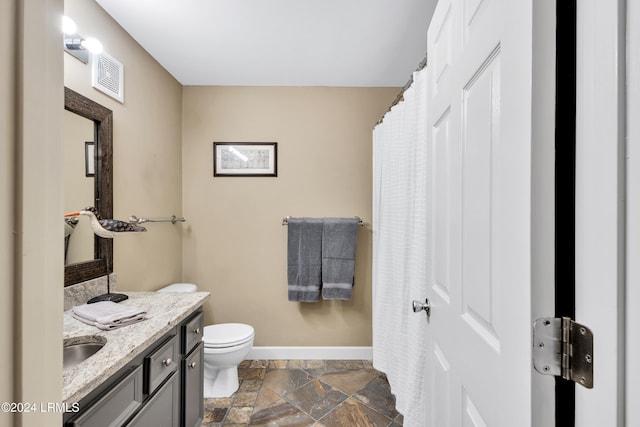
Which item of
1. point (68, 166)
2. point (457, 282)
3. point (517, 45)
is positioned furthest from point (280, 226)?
point (517, 45)

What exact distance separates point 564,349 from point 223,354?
6.34 ft

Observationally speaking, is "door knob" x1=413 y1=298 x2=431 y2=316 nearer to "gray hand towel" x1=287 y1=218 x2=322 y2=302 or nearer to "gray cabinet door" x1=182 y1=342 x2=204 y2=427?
"gray cabinet door" x1=182 y1=342 x2=204 y2=427

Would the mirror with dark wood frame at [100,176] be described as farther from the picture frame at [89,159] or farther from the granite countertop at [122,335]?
the granite countertop at [122,335]

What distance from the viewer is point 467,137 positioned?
30.1 inches

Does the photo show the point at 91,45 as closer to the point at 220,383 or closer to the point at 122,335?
the point at 122,335

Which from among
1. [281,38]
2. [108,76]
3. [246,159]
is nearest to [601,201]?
[281,38]

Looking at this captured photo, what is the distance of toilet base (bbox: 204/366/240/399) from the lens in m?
2.07

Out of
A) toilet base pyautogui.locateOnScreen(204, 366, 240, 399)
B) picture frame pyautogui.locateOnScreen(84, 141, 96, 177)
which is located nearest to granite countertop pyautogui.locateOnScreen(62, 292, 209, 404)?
picture frame pyautogui.locateOnScreen(84, 141, 96, 177)

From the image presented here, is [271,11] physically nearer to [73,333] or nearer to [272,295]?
[73,333]

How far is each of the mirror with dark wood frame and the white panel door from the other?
5.43 feet

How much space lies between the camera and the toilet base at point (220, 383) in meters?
2.07

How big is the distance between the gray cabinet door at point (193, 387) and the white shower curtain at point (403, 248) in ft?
3.60

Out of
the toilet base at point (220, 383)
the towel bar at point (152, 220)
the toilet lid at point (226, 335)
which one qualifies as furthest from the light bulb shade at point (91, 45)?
the toilet base at point (220, 383)

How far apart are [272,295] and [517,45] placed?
243 cm
